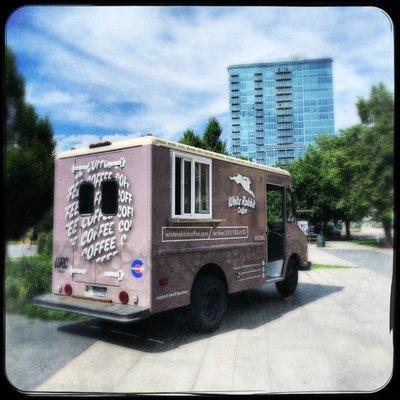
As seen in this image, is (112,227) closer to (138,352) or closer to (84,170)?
(84,170)

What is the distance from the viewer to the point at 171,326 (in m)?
5.30

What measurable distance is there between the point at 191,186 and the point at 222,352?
2.10 metres

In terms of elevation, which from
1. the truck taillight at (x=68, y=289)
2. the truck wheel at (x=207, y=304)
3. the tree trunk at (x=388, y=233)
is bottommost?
the truck wheel at (x=207, y=304)

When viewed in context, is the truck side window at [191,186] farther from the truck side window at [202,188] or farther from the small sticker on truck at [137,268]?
the small sticker on truck at [137,268]

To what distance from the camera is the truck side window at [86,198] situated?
4.75m

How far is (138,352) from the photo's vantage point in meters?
4.21

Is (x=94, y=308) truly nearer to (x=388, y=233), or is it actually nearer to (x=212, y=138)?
(x=388, y=233)

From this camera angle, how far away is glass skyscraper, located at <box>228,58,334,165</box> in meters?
3.31

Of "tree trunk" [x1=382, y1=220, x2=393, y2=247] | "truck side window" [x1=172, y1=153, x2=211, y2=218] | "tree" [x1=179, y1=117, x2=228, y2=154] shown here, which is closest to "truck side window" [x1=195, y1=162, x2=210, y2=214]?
"truck side window" [x1=172, y1=153, x2=211, y2=218]

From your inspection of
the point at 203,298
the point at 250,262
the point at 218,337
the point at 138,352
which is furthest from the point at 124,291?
the point at 250,262

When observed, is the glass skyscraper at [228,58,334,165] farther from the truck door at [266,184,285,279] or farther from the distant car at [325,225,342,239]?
the truck door at [266,184,285,279]

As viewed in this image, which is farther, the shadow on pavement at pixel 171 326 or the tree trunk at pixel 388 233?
the shadow on pavement at pixel 171 326

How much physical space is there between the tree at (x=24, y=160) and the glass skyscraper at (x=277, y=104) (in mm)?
1823

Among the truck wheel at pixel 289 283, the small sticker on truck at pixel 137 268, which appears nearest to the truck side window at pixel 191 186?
the small sticker on truck at pixel 137 268
